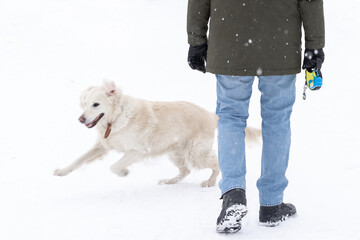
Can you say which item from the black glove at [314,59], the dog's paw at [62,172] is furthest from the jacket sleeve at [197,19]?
the dog's paw at [62,172]

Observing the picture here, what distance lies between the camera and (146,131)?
4430mm

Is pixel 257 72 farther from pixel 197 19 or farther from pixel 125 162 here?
pixel 125 162

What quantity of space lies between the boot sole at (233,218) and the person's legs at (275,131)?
255 millimetres

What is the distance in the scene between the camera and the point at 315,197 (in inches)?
134

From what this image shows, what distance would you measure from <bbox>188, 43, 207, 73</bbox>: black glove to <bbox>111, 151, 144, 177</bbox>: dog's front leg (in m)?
1.76

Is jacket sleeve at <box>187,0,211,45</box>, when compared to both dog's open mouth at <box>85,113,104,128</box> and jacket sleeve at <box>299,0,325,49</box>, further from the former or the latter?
dog's open mouth at <box>85,113,104,128</box>

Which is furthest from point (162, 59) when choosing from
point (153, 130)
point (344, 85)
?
point (153, 130)

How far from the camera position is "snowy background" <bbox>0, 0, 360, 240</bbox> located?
A: 304 centimetres

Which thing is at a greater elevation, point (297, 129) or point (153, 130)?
point (153, 130)

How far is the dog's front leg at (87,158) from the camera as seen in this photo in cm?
436

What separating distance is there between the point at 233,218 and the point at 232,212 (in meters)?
0.03

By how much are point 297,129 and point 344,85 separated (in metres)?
2.56

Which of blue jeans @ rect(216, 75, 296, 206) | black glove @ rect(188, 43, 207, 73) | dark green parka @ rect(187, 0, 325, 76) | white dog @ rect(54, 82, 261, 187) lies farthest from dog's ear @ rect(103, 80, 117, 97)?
dark green parka @ rect(187, 0, 325, 76)

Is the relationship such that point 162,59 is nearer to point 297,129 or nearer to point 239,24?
point 297,129
